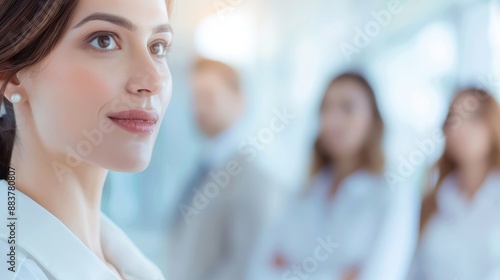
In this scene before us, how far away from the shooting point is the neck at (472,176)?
4.85 feet

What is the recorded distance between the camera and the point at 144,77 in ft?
1.92

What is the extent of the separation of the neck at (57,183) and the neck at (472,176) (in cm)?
109

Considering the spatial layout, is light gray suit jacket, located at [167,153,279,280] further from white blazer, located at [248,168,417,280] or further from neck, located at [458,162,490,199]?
neck, located at [458,162,490,199]

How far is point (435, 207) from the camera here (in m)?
1.49

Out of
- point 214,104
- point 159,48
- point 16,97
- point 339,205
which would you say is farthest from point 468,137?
point 16,97

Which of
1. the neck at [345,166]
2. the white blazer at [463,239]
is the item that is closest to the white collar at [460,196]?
the white blazer at [463,239]

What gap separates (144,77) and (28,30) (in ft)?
0.35

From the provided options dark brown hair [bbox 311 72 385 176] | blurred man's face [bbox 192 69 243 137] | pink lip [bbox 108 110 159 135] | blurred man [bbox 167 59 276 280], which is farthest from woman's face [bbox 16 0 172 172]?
dark brown hair [bbox 311 72 385 176]

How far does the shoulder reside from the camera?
501 millimetres

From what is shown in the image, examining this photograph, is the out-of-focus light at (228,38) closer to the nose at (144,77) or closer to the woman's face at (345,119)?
the woman's face at (345,119)

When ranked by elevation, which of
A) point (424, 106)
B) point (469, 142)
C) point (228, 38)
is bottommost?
point (469, 142)

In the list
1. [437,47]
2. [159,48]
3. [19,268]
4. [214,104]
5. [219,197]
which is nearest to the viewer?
[19,268]

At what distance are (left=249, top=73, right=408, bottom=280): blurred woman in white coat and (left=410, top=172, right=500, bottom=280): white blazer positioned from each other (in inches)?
4.6

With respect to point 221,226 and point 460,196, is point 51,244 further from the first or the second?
point 460,196
